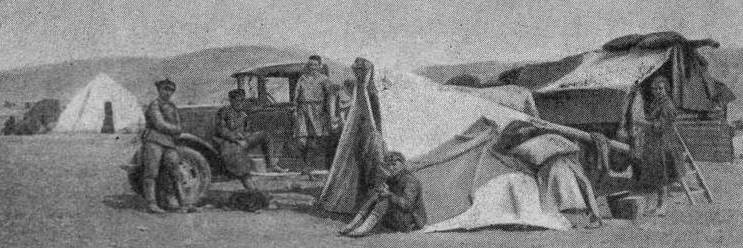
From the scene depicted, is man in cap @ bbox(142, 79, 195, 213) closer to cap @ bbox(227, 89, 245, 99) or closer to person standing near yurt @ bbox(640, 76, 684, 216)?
cap @ bbox(227, 89, 245, 99)

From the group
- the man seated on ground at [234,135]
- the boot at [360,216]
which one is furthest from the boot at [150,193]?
the boot at [360,216]

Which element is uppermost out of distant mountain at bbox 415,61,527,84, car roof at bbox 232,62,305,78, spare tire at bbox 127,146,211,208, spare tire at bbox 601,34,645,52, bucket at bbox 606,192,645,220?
spare tire at bbox 601,34,645,52

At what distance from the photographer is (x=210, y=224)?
533 centimetres

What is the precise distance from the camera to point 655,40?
7672mm

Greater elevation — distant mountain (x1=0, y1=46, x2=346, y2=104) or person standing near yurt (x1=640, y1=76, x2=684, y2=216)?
distant mountain (x1=0, y1=46, x2=346, y2=104)

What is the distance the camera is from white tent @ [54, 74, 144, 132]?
372 inches

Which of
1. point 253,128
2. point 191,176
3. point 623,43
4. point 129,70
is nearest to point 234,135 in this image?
point 191,176

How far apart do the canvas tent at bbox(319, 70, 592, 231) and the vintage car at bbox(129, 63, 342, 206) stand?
0.88m

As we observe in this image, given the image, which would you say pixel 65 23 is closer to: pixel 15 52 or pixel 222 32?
pixel 15 52

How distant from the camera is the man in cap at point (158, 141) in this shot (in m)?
5.60

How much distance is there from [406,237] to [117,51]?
131 inches

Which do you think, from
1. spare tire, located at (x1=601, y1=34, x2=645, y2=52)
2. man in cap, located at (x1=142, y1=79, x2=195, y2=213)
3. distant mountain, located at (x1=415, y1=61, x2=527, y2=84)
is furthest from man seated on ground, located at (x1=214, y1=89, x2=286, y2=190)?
distant mountain, located at (x1=415, y1=61, x2=527, y2=84)

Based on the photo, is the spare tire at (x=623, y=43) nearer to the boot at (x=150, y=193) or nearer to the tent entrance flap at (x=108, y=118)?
the boot at (x=150, y=193)

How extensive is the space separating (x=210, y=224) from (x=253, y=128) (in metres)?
1.83
